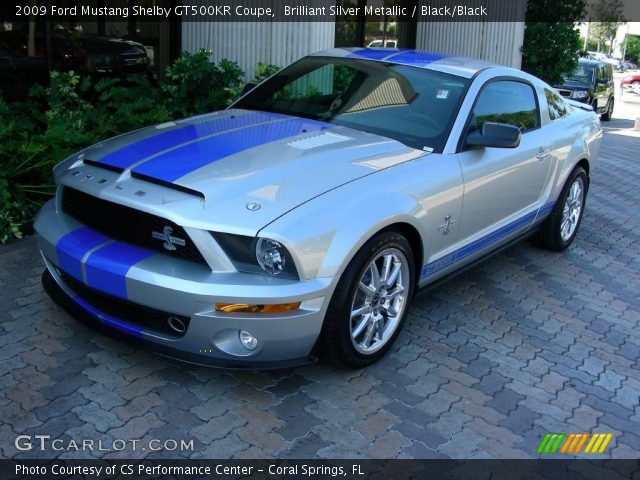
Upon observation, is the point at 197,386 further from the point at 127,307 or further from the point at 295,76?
the point at 295,76

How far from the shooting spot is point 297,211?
3291 millimetres

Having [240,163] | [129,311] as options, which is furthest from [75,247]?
[240,163]

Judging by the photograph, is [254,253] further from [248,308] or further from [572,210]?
[572,210]

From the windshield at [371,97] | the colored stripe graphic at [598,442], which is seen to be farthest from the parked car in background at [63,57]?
the colored stripe graphic at [598,442]

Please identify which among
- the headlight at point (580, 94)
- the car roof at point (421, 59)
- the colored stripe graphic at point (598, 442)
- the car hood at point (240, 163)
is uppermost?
the car roof at point (421, 59)

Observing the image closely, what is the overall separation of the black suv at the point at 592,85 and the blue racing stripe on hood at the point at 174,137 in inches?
543

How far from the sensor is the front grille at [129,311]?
3264 mm

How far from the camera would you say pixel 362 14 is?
12.0 m

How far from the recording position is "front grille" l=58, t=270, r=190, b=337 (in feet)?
A: 10.7

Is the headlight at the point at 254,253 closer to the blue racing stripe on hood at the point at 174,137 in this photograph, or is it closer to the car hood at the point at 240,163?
the car hood at the point at 240,163

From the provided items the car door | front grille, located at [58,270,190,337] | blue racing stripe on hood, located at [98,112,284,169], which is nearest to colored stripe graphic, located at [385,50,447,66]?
the car door

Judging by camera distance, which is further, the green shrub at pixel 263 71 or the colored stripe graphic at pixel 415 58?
the green shrub at pixel 263 71

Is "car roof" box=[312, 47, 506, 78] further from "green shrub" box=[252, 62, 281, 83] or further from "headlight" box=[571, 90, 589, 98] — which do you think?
"headlight" box=[571, 90, 589, 98]

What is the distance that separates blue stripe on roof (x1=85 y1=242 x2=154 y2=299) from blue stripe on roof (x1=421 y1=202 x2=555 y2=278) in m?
1.66
